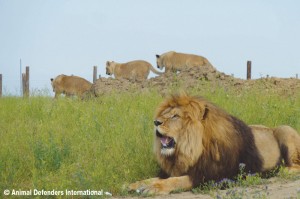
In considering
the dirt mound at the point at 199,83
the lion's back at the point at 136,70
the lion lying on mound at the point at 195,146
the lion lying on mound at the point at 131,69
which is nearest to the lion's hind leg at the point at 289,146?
the lion lying on mound at the point at 195,146

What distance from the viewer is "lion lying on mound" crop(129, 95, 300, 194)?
6.28 meters

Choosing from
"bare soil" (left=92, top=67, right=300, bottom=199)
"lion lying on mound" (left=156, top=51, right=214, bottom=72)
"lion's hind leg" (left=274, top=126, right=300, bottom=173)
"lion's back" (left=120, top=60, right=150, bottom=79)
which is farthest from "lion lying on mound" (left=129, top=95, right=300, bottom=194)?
"lion's back" (left=120, top=60, right=150, bottom=79)

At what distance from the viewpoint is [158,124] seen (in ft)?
20.5

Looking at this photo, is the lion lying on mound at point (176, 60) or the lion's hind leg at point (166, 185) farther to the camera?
the lion lying on mound at point (176, 60)

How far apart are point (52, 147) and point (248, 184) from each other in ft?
10.2

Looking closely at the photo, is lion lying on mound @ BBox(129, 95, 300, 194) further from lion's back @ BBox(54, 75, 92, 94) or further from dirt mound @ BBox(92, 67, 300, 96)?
lion's back @ BBox(54, 75, 92, 94)

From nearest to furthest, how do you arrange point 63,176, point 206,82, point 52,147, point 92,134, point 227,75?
point 63,176 → point 52,147 → point 92,134 → point 206,82 → point 227,75

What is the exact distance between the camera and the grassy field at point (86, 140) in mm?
7375

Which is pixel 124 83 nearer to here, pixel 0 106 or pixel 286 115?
pixel 0 106

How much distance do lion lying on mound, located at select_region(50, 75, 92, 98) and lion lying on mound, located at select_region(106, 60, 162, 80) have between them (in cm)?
185

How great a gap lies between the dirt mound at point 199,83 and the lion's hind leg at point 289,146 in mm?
8562

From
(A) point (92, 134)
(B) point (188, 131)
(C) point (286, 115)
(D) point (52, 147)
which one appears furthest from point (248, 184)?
(C) point (286, 115)

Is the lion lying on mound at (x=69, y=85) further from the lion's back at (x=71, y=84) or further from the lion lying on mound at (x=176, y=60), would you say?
Answer: the lion lying on mound at (x=176, y=60)

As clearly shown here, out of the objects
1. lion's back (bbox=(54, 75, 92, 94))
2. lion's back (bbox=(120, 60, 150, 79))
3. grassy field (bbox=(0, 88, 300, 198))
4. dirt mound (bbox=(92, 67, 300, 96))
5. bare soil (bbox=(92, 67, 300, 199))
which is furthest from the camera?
lion's back (bbox=(120, 60, 150, 79))
